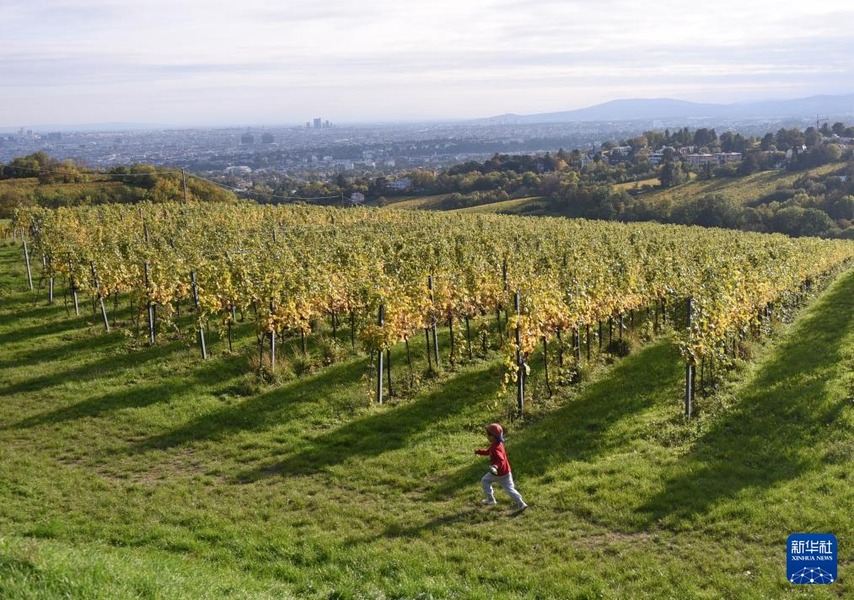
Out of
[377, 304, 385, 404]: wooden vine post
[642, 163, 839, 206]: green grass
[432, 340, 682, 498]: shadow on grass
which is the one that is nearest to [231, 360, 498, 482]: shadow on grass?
[377, 304, 385, 404]: wooden vine post

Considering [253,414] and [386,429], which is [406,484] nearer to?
[386,429]

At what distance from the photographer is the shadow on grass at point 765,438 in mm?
10711

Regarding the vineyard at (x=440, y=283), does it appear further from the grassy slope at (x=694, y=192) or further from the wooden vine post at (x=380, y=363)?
the grassy slope at (x=694, y=192)

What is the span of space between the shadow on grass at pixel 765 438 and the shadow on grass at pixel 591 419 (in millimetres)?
1646

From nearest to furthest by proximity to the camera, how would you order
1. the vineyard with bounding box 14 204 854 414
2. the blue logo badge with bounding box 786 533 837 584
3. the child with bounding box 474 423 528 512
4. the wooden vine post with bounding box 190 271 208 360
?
the blue logo badge with bounding box 786 533 837 584 < the child with bounding box 474 423 528 512 < the vineyard with bounding box 14 204 854 414 < the wooden vine post with bounding box 190 271 208 360

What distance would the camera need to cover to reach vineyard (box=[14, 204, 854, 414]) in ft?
54.3

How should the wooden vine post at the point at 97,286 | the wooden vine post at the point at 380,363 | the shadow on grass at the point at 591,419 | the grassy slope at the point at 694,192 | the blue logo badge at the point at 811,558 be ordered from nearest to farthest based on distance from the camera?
the blue logo badge at the point at 811,558, the shadow on grass at the point at 591,419, the wooden vine post at the point at 380,363, the wooden vine post at the point at 97,286, the grassy slope at the point at 694,192

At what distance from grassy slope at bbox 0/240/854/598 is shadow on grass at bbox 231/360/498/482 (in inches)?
2.4

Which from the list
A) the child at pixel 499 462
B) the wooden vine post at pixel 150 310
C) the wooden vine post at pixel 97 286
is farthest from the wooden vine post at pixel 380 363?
the wooden vine post at pixel 97 286

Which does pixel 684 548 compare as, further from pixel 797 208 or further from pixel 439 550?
pixel 797 208

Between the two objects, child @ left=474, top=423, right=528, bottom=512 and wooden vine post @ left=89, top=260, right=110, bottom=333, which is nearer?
child @ left=474, top=423, right=528, bottom=512

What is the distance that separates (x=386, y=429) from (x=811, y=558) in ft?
27.2

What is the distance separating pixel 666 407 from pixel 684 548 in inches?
239

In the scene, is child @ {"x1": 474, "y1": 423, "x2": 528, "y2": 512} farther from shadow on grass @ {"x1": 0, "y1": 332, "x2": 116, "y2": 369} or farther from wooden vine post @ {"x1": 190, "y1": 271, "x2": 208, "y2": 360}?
shadow on grass @ {"x1": 0, "y1": 332, "x2": 116, "y2": 369}
